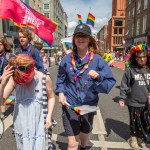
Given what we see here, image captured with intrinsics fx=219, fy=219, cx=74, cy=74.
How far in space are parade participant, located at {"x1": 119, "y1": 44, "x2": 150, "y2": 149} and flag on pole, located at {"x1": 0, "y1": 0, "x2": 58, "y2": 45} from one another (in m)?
2.15

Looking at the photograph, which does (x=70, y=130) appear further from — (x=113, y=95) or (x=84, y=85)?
(x=113, y=95)

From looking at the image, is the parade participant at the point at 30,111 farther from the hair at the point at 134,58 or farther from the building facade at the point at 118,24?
the building facade at the point at 118,24

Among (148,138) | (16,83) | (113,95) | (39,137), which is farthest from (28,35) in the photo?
(113,95)

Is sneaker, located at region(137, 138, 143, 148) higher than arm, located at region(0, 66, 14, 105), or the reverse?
arm, located at region(0, 66, 14, 105)

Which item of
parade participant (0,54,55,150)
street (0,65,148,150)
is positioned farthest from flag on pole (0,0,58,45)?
parade participant (0,54,55,150)

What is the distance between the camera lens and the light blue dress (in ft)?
7.30

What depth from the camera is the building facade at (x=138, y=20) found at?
1528 inches

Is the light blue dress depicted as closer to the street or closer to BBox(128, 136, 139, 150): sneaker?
the street

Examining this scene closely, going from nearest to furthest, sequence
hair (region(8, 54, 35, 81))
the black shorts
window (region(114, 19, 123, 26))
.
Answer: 1. hair (region(8, 54, 35, 81))
2. the black shorts
3. window (region(114, 19, 123, 26))

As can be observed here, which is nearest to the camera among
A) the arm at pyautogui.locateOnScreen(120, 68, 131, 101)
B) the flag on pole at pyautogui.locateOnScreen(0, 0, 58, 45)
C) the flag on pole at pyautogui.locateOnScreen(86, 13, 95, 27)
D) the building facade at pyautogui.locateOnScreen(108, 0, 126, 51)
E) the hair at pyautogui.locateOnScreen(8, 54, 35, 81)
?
the hair at pyautogui.locateOnScreen(8, 54, 35, 81)

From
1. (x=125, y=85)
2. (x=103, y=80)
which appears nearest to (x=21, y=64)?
(x=103, y=80)

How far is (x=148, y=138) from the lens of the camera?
3473 mm

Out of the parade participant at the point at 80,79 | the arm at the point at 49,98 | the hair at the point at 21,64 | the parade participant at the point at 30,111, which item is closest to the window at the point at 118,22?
the parade participant at the point at 80,79

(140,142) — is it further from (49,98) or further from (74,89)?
(49,98)
